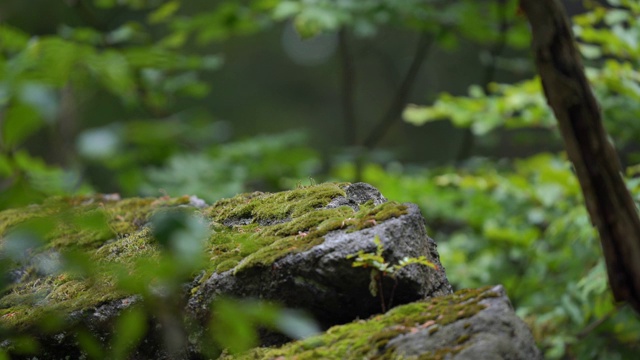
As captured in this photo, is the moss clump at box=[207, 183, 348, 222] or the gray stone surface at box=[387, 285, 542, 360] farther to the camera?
the moss clump at box=[207, 183, 348, 222]

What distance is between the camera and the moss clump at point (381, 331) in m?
1.38

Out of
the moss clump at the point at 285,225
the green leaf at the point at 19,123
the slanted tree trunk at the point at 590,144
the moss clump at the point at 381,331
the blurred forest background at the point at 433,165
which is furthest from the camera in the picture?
the blurred forest background at the point at 433,165

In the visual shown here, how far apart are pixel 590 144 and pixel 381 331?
32.5 inches

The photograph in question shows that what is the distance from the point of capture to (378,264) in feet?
4.85

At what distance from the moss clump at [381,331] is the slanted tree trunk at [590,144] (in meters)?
0.55

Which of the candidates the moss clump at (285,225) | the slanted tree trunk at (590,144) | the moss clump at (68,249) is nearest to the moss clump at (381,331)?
the moss clump at (285,225)

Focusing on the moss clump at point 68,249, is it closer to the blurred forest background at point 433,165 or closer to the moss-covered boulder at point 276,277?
the moss-covered boulder at point 276,277

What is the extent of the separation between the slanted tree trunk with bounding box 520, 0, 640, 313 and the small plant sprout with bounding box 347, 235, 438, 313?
60cm

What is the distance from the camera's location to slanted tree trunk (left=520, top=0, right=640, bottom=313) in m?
1.78

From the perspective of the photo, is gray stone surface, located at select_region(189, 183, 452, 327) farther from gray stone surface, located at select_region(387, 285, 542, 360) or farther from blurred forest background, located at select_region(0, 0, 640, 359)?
blurred forest background, located at select_region(0, 0, 640, 359)

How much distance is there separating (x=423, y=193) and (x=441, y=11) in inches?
54.1

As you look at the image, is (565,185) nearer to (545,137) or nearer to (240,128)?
(545,137)

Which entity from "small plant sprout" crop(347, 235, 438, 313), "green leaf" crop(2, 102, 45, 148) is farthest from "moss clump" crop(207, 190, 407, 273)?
"green leaf" crop(2, 102, 45, 148)

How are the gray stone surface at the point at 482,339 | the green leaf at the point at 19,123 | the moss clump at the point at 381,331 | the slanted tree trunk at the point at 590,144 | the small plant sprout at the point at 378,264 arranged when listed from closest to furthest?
the green leaf at the point at 19,123 < the gray stone surface at the point at 482,339 < the moss clump at the point at 381,331 < the small plant sprout at the point at 378,264 < the slanted tree trunk at the point at 590,144
